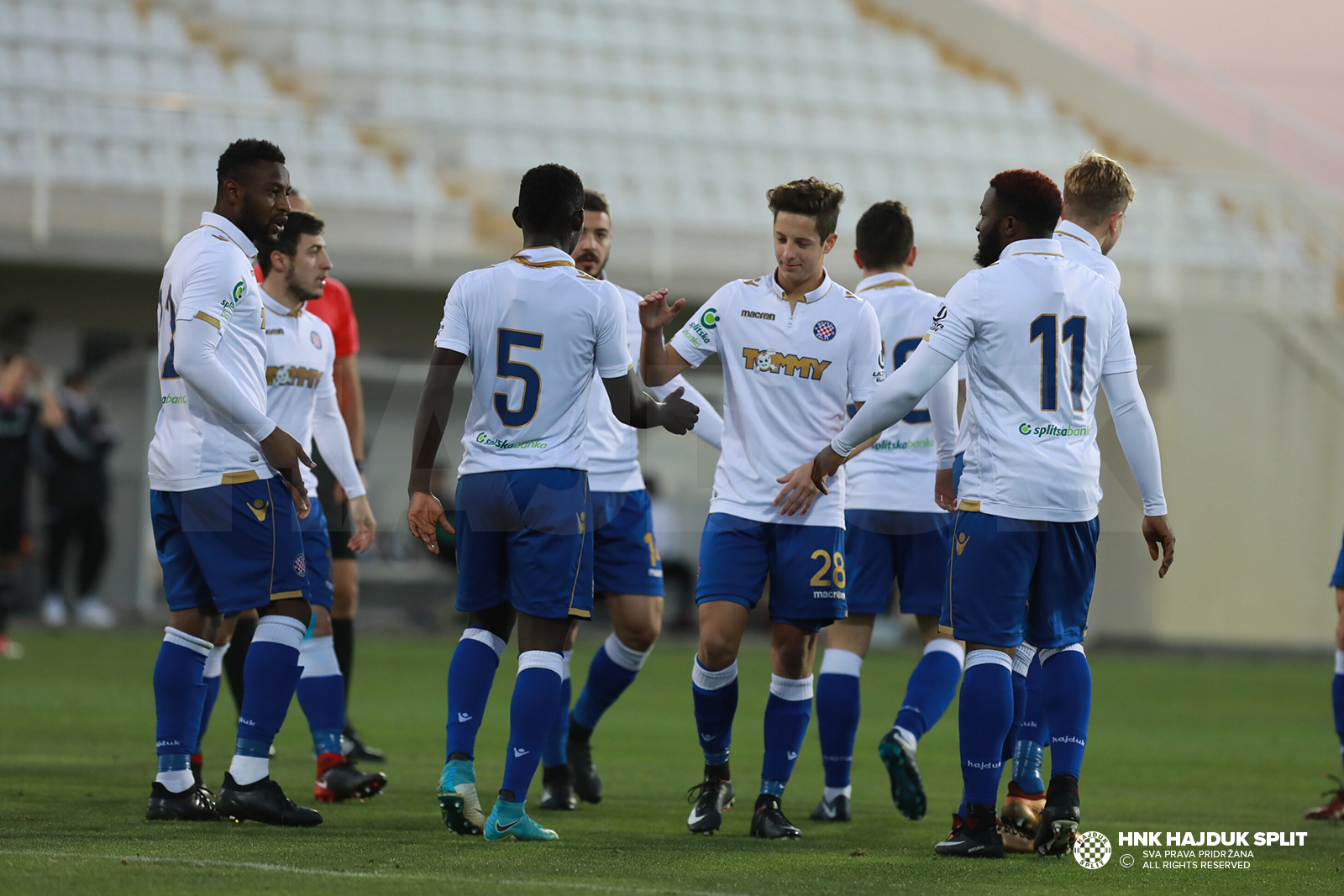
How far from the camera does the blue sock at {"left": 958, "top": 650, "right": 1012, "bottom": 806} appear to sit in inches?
205

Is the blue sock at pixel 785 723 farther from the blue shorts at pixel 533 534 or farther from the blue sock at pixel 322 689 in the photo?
the blue sock at pixel 322 689

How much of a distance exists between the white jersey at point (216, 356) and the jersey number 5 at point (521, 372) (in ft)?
2.90

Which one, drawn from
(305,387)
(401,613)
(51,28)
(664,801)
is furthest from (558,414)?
(51,28)

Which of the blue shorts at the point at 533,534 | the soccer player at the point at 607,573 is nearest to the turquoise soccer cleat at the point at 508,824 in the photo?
the blue shorts at the point at 533,534

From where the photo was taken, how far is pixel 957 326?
5.29 m

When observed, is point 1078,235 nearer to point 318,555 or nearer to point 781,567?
point 781,567

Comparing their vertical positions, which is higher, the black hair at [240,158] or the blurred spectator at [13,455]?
the black hair at [240,158]

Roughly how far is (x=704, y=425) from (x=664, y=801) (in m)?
1.65

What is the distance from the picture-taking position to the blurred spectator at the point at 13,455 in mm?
14344

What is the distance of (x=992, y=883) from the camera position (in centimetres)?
475

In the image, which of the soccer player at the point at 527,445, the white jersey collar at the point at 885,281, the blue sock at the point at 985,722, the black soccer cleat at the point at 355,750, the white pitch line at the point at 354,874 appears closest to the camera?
the white pitch line at the point at 354,874

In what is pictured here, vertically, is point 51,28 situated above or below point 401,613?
above

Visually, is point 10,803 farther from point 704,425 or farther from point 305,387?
point 704,425

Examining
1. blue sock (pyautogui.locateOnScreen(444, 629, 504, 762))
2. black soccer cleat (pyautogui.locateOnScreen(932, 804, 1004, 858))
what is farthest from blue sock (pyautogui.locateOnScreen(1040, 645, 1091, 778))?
blue sock (pyautogui.locateOnScreen(444, 629, 504, 762))
